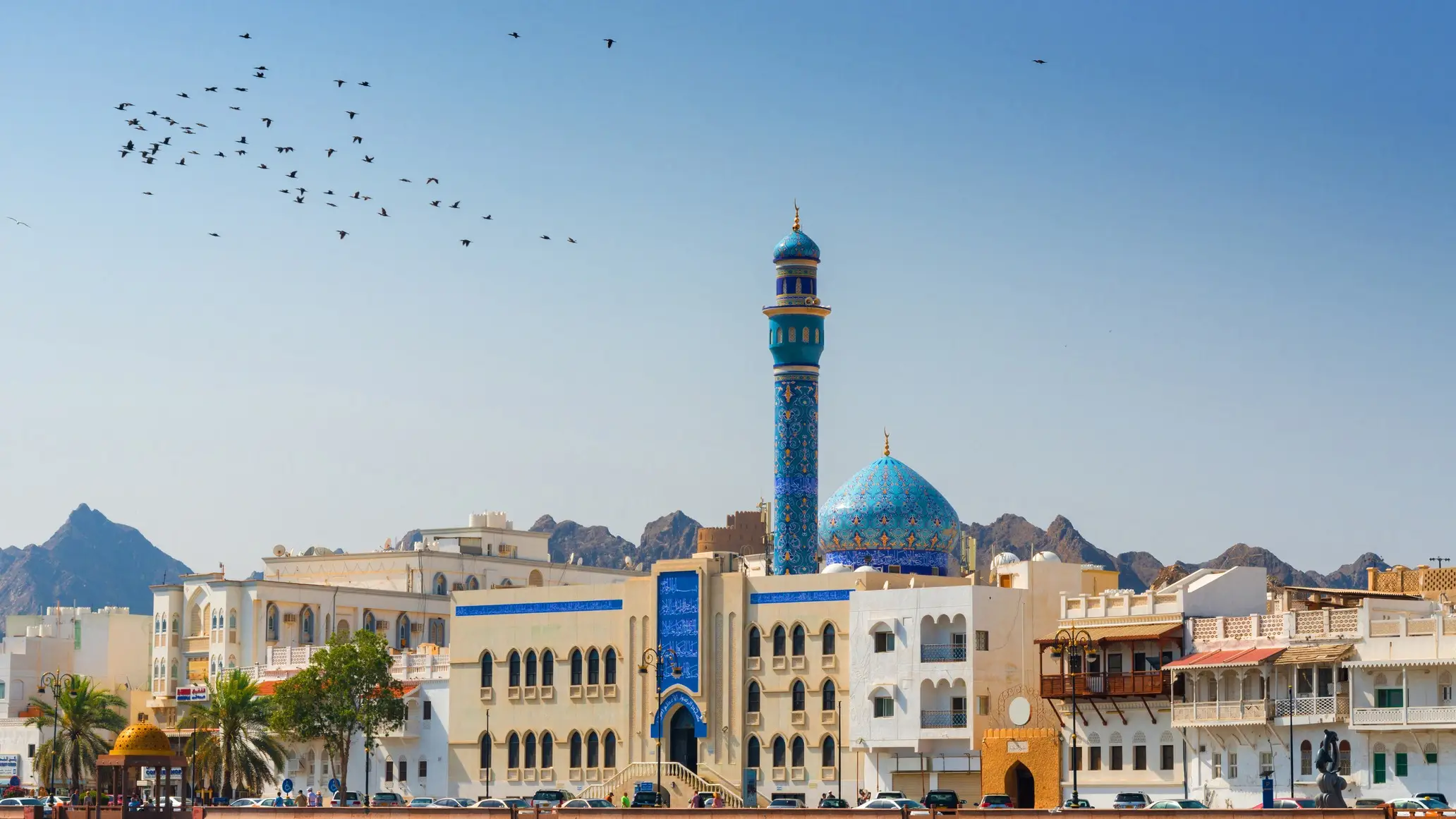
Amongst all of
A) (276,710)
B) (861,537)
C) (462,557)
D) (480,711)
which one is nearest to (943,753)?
(861,537)

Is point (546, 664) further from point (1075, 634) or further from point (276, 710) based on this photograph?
point (1075, 634)

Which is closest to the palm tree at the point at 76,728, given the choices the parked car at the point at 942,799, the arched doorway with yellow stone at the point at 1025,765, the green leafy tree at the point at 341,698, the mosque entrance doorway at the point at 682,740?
the green leafy tree at the point at 341,698

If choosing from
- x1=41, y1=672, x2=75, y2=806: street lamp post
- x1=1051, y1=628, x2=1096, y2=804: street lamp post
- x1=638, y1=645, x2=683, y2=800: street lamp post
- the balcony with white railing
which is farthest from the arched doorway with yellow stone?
x1=41, y1=672, x2=75, y2=806: street lamp post

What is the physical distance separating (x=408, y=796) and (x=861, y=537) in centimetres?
1867

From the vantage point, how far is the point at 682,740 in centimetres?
7838

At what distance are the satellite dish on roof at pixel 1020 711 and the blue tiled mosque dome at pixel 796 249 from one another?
23.7m

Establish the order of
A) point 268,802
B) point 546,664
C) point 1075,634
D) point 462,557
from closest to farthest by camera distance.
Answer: point 1075,634
point 268,802
point 546,664
point 462,557

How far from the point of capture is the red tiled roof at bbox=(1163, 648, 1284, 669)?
64375mm

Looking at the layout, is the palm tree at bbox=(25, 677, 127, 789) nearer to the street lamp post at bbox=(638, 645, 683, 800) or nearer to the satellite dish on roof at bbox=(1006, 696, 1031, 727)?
the street lamp post at bbox=(638, 645, 683, 800)

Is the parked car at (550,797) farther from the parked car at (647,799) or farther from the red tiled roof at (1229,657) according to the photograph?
the red tiled roof at (1229,657)

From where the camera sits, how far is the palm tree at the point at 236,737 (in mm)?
80500

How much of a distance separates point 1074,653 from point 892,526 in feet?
41.3

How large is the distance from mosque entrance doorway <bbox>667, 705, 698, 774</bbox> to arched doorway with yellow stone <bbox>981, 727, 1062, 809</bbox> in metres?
11.5

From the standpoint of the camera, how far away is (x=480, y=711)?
82438 mm
